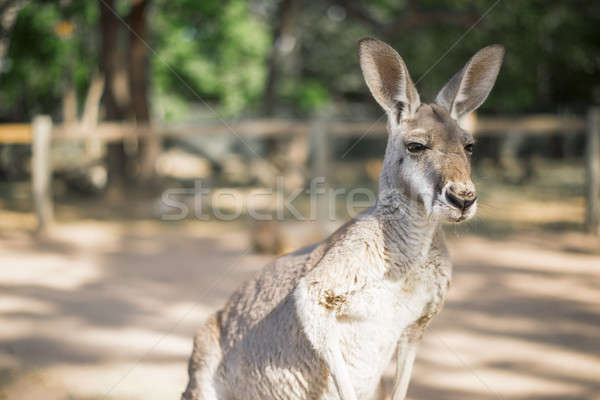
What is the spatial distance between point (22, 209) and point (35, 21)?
8005mm

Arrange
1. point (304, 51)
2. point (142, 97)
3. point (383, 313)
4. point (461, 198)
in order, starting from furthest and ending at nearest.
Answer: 1. point (304, 51)
2. point (142, 97)
3. point (383, 313)
4. point (461, 198)

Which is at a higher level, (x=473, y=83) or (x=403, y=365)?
(x=473, y=83)

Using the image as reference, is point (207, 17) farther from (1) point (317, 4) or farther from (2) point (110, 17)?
(1) point (317, 4)

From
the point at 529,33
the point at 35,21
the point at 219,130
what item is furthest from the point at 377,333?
the point at 35,21

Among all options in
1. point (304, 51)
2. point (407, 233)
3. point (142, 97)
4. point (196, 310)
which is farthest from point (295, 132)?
point (304, 51)

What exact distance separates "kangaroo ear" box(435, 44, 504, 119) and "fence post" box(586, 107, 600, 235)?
645 cm

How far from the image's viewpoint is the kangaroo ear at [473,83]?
5.63 ft

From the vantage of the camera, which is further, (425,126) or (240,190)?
(240,190)

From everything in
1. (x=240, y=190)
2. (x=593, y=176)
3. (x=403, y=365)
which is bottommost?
(x=403, y=365)

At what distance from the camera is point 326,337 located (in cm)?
158

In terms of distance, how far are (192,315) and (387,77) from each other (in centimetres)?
341

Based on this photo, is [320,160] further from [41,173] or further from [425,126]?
[425,126]

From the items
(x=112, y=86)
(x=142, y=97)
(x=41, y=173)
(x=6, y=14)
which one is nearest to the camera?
(x=41, y=173)

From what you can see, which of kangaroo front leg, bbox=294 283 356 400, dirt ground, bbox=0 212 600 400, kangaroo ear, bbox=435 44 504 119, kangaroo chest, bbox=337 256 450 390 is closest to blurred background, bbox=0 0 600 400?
dirt ground, bbox=0 212 600 400
